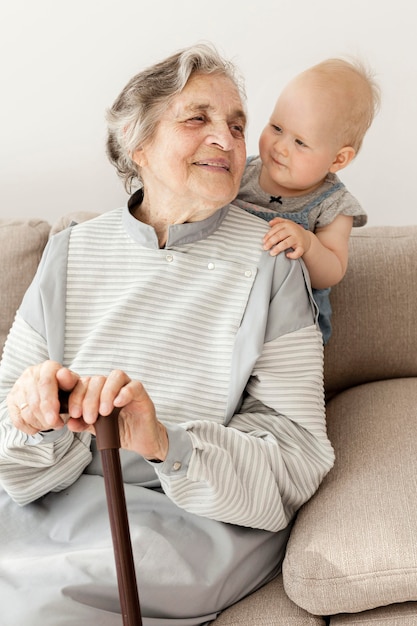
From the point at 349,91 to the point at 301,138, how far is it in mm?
141

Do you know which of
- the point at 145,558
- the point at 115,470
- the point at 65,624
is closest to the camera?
the point at 115,470

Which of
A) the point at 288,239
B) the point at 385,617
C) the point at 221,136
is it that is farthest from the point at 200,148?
the point at 385,617

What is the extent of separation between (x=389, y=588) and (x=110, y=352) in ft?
2.26

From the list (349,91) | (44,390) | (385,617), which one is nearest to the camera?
(44,390)

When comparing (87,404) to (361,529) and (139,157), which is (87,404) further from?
(139,157)

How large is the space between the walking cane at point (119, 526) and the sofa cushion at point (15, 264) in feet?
3.13

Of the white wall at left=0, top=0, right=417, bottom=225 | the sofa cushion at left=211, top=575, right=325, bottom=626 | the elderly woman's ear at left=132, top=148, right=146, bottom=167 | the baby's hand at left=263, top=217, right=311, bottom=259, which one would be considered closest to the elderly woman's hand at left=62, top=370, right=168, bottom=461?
the sofa cushion at left=211, top=575, right=325, bottom=626

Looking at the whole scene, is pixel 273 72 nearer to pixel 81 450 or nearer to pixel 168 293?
pixel 168 293

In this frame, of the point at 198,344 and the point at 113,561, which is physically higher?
the point at 198,344

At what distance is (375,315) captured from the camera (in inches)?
83.9

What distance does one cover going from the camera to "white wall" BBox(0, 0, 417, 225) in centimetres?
245

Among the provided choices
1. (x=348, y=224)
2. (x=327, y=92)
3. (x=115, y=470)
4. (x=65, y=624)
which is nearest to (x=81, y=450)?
(x=65, y=624)

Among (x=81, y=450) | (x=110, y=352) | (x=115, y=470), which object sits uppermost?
(x=115, y=470)

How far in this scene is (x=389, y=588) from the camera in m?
1.48
